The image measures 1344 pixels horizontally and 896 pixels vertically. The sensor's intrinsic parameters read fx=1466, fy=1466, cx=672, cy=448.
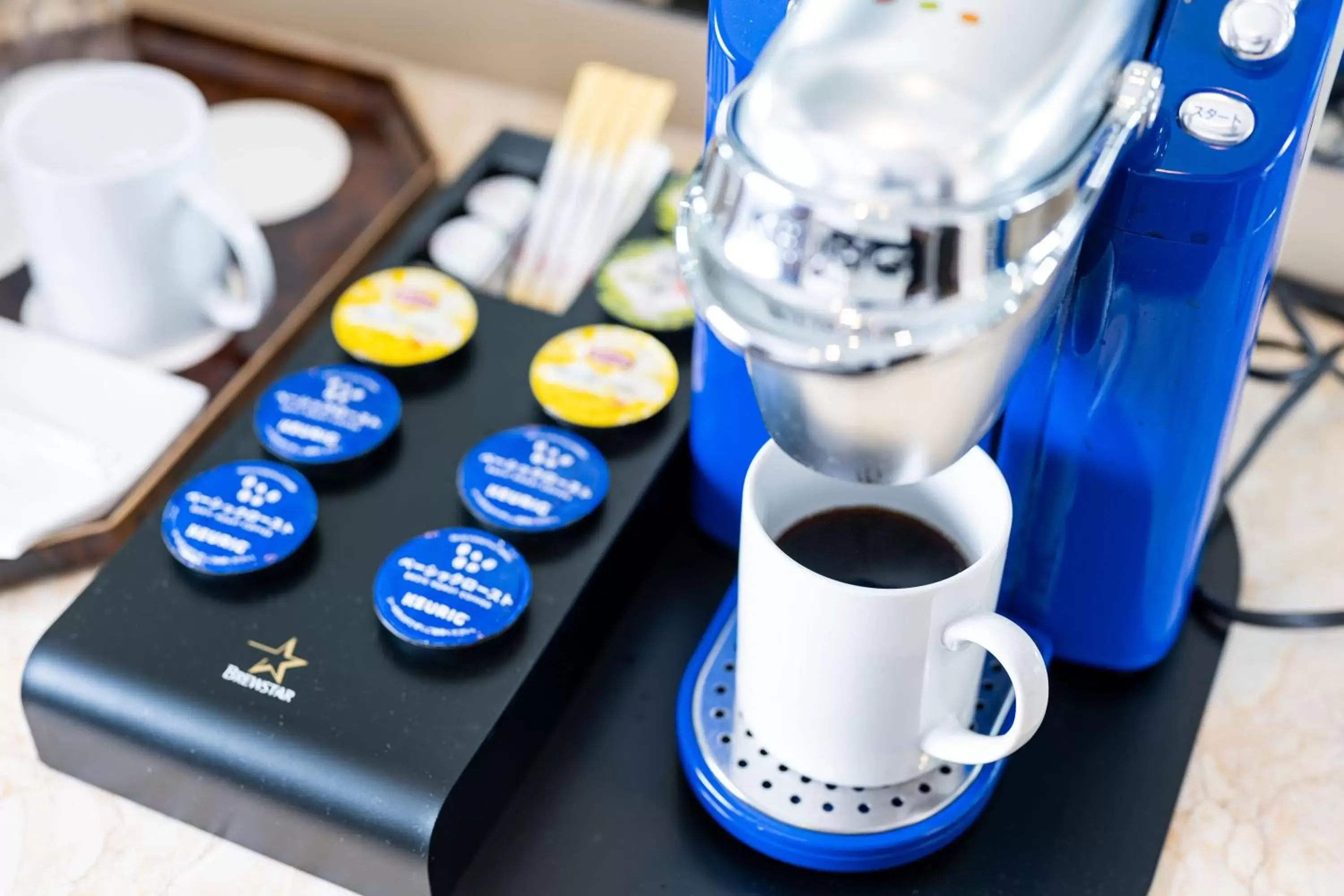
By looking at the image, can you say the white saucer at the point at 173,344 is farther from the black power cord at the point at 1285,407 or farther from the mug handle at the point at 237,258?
the black power cord at the point at 1285,407

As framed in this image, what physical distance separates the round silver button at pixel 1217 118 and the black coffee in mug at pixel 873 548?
142 millimetres

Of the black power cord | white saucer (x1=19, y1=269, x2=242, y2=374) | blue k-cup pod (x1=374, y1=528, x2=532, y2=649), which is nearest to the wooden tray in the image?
white saucer (x1=19, y1=269, x2=242, y2=374)

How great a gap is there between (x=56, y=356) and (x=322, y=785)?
259 millimetres

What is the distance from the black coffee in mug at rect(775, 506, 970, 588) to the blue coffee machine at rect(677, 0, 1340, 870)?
1.9 inches

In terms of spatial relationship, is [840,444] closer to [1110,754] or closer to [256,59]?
[1110,754]

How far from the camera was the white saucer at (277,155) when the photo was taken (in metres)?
0.72

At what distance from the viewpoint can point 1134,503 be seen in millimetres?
470

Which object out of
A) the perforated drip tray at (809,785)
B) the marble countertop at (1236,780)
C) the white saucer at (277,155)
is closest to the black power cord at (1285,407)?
the marble countertop at (1236,780)

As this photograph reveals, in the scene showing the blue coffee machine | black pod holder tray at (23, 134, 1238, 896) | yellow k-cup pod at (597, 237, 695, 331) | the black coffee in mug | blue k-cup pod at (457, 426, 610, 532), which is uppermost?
the blue coffee machine

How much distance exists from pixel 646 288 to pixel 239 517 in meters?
0.19

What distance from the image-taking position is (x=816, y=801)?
1.53 ft

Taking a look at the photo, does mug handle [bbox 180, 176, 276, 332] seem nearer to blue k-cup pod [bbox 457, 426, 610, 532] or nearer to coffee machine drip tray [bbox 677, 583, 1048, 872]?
blue k-cup pod [bbox 457, 426, 610, 532]

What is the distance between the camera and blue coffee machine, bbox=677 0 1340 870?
31cm

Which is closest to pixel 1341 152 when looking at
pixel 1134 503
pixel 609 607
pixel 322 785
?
pixel 1134 503
